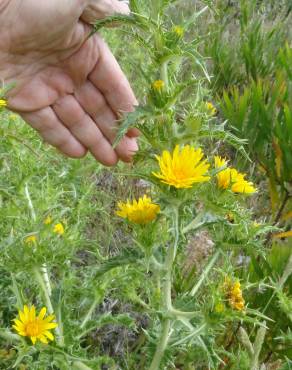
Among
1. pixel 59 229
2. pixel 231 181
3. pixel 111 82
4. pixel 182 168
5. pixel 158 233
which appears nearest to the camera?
pixel 182 168

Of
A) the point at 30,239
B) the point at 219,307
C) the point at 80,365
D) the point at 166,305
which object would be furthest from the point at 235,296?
the point at 30,239

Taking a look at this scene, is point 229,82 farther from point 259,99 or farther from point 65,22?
point 65,22

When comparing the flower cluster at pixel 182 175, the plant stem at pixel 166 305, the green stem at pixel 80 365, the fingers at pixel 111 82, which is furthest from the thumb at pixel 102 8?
the green stem at pixel 80 365

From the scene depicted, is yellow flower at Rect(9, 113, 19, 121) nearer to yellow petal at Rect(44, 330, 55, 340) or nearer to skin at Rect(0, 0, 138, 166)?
skin at Rect(0, 0, 138, 166)

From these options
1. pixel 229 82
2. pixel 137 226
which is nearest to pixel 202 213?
pixel 137 226

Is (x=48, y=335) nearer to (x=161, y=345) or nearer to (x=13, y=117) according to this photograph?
(x=161, y=345)

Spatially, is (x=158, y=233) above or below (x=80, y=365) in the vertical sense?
above

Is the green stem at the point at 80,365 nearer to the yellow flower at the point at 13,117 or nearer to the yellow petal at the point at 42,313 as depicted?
the yellow petal at the point at 42,313
